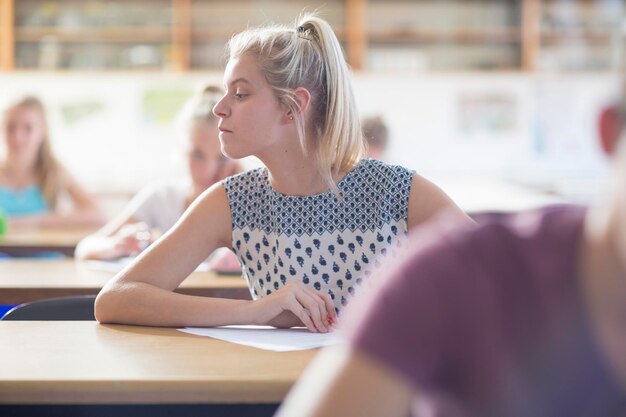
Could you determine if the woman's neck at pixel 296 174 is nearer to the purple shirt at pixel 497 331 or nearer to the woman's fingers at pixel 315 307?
the woman's fingers at pixel 315 307

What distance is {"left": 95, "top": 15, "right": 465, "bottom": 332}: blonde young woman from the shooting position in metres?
1.90

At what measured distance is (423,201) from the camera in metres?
1.90

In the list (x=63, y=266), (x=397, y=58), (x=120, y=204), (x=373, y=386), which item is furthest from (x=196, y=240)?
(x=397, y=58)

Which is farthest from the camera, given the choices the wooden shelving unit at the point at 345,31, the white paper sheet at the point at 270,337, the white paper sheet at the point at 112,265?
the wooden shelving unit at the point at 345,31

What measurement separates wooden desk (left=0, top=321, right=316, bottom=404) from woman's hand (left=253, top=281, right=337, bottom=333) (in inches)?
5.6

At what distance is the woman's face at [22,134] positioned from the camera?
447 centimetres

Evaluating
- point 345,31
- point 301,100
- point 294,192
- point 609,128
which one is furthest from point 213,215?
point 345,31

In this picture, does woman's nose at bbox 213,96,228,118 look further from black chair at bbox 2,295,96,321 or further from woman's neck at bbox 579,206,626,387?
woman's neck at bbox 579,206,626,387

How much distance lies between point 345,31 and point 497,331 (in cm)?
622

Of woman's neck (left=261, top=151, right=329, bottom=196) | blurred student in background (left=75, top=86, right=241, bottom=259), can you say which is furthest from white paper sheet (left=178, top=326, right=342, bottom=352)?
blurred student in background (left=75, top=86, right=241, bottom=259)

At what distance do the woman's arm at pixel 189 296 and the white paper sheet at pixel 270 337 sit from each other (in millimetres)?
18

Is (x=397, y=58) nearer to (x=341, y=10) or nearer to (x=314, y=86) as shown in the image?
(x=341, y=10)

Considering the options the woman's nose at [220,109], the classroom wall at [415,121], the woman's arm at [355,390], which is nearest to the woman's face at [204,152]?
the woman's nose at [220,109]

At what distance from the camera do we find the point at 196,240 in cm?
189
